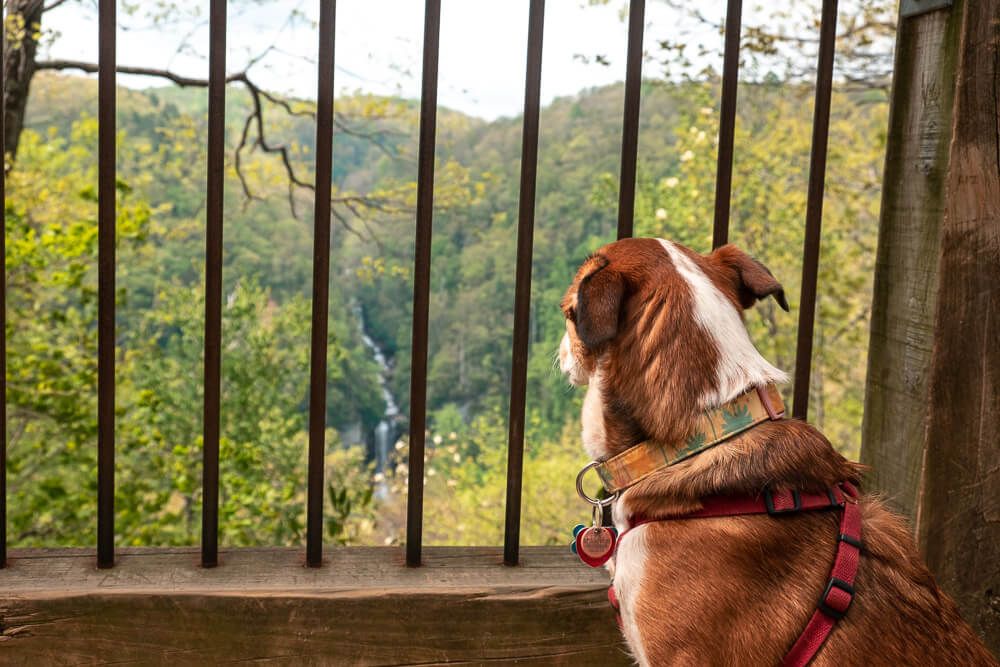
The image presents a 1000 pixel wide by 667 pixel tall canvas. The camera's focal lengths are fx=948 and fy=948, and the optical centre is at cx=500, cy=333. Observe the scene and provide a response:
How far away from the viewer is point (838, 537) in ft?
5.90

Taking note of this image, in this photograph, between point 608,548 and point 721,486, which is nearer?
point 721,486

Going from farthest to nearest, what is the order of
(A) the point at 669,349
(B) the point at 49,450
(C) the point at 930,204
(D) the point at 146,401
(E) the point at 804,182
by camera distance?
(E) the point at 804,182
(B) the point at 49,450
(D) the point at 146,401
(C) the point at 930,204
(A) the point at 669,349

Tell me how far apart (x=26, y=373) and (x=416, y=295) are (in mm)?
6667

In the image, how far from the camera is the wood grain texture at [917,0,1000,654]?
91.2 inches

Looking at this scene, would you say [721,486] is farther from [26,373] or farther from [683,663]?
[26,373]

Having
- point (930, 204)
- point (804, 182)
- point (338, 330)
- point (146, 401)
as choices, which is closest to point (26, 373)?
point (146, 401)

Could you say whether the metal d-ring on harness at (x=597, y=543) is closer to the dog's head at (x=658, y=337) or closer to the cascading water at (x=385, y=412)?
the dog's head at (x=658, y=337)

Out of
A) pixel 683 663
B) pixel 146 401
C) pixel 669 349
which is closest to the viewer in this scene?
pixel 683 663

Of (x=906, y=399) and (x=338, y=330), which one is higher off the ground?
(x=906, y=399)

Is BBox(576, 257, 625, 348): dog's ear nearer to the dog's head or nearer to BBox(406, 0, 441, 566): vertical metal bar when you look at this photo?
the dog's head

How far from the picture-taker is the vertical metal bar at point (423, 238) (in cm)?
220

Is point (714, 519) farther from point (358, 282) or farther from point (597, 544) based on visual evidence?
point (358, 282)

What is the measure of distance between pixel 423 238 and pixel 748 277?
2.44 ft

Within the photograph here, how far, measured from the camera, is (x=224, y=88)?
2.10 m
